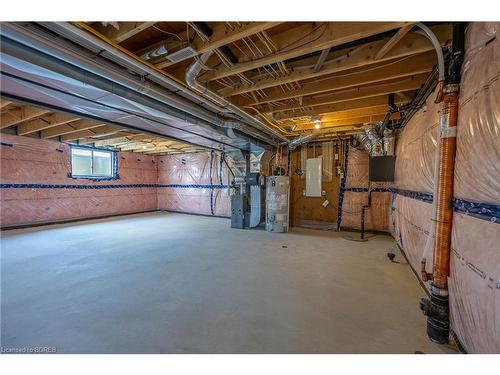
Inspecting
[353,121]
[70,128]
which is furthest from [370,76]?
[70,128]

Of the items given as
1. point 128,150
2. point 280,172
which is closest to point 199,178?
point 128,150

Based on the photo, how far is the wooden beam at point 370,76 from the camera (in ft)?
6.77

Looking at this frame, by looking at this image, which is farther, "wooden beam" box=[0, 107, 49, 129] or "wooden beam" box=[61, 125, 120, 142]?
"wooden beam" box=[61, 125, 120, 142]

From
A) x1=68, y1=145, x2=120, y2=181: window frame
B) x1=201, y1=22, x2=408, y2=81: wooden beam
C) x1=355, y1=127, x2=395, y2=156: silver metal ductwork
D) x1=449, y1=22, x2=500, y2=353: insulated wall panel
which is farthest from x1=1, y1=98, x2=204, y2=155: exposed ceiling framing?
x1=449, y1=22, x2=500, y2=353: insulated wall panel

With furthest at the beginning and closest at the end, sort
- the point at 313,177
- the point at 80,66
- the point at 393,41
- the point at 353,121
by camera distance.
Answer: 1. the point at 313,177
2. the point at 353,121
3. the point at 80,66
4. the point at 393,41

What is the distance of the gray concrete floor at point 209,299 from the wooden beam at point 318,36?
216 centimetres

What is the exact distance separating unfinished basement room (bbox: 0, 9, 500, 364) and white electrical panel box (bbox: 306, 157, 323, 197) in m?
1.41

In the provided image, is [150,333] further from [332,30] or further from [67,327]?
[332,30]

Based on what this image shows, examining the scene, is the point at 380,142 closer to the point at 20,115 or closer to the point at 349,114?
the point at 349,114

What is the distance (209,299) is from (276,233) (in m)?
2.93

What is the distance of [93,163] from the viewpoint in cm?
677

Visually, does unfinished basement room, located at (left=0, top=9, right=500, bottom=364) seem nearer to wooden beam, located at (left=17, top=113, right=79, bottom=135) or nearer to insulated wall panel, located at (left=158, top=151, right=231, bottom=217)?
wooden beam, located at (left=17, top=113, right=79, bottom=135)

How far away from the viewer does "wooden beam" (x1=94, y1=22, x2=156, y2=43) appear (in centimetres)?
145

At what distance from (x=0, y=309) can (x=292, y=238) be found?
3915 millimetres
